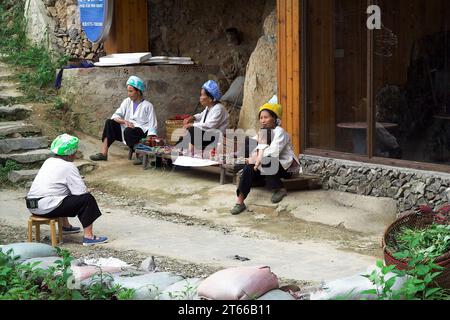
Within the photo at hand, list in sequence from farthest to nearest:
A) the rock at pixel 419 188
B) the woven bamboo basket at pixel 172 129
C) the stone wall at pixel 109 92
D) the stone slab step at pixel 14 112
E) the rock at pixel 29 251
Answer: the stone wall at pixel 109 92, the stone slab step at pixel 14 112, the woven bamboo basket at pixel 172 129, the rock at pixel 419 188, the rock at pixel 29 251

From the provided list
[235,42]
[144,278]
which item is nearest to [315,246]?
[144,278]

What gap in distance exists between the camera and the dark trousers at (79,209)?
324 inches

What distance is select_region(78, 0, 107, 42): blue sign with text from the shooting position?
1361cm

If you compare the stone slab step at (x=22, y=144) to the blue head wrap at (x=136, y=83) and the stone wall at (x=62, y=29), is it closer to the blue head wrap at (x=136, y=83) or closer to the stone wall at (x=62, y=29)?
the blue head wrap at (x=136, y=83)

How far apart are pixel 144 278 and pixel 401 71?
468 centimetres

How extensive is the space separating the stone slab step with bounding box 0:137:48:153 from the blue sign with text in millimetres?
2304

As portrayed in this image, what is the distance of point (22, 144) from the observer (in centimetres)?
1223

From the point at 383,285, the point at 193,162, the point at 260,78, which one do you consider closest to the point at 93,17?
the point at 260,78

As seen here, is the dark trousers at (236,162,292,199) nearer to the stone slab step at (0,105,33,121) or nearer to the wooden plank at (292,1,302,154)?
the wooden plank at (292,1,302,154)

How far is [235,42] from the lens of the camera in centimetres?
1463

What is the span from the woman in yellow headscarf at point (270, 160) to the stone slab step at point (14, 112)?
15.9 ft

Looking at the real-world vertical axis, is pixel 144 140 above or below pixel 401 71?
below

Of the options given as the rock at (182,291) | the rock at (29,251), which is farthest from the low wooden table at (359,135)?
the rock at (182,291)
